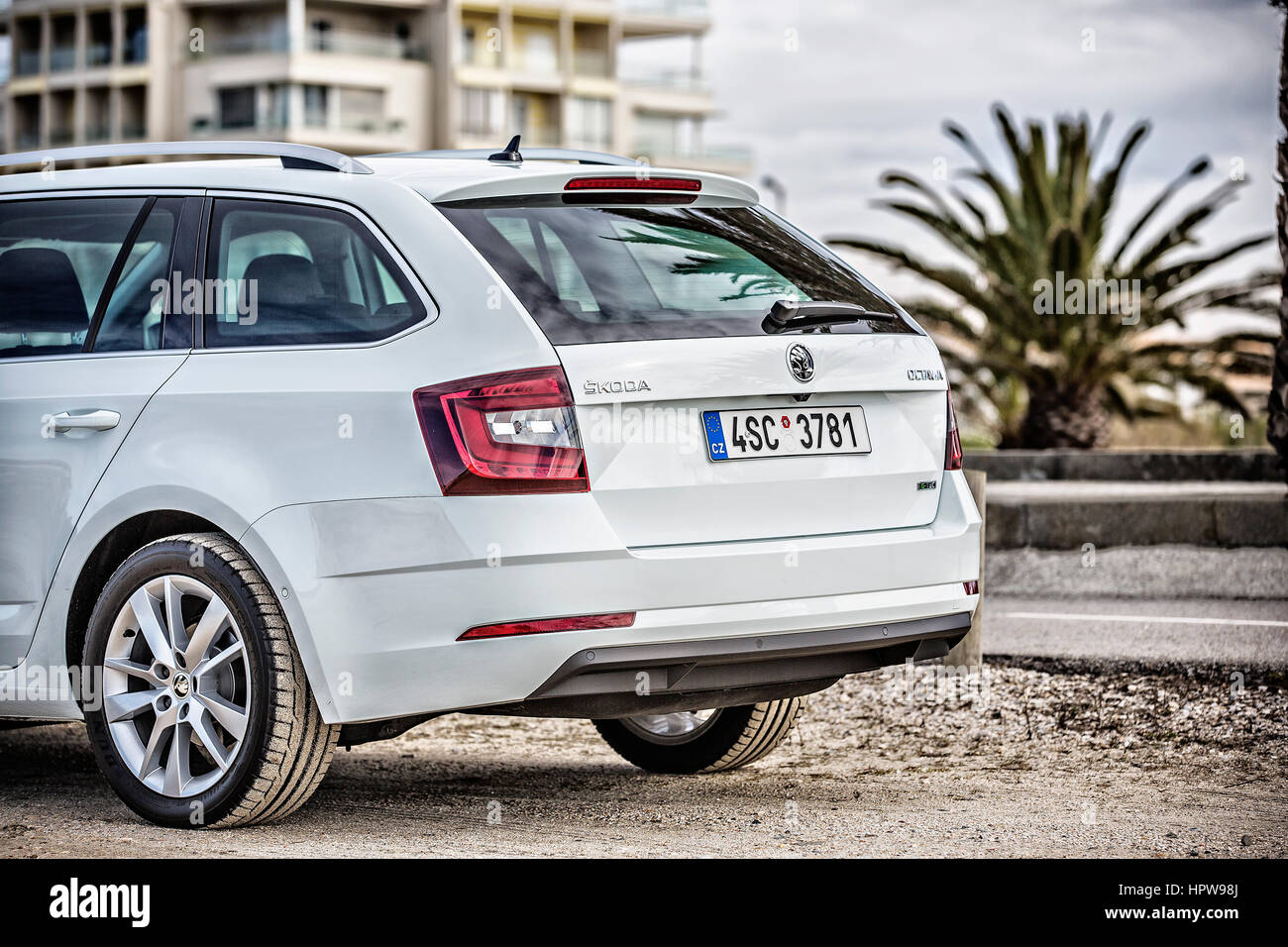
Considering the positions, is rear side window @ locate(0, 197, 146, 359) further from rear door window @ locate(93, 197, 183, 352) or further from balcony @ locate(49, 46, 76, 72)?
balcony @ locate(49, 46, 76, 72)

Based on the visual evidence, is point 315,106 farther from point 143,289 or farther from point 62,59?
point 143,289

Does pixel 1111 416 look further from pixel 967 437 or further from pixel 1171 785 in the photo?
pixel 1171 785

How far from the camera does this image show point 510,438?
4.70 meters

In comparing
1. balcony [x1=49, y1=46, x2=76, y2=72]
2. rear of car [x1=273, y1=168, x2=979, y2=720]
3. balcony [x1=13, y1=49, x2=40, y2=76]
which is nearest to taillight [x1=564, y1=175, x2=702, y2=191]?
rear of car [x1=273, y1=168, x2=979, y2=720]

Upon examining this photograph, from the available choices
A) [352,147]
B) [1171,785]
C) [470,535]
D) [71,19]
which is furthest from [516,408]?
[71,19]

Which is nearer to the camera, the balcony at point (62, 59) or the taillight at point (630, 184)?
the taillight at point (630, 184)

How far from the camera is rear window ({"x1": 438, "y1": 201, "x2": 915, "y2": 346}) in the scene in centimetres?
491

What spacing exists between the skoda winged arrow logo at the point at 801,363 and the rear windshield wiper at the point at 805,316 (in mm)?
71

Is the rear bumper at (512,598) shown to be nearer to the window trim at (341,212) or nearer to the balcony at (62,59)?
the window trim at (341,212)

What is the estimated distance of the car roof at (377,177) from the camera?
520cm

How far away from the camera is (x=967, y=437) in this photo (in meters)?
23.5

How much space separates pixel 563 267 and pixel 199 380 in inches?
44.0

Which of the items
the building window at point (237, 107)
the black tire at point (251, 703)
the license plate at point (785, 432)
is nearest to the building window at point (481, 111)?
the building window at point (237, 107)

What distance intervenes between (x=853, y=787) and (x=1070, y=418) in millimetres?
15710
